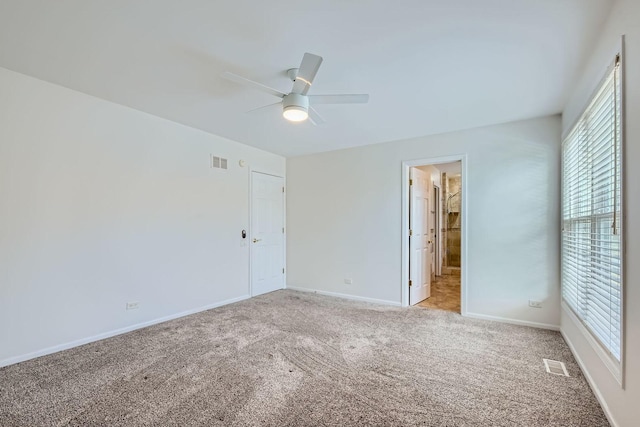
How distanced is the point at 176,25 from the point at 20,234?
228cm

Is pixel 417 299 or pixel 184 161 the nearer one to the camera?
pixel 184 161

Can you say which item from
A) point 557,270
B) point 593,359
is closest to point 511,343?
point 593,359

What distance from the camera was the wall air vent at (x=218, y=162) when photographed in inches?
167

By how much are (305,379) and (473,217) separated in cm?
288

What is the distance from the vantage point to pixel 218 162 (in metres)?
4.32

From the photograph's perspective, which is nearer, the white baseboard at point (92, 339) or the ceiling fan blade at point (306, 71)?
the ceiling fan blade at point (306, 71)

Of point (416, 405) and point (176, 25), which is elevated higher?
point (176, 25)

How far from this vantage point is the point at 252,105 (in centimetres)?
316

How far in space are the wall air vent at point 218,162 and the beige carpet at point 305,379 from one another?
7.05 feet

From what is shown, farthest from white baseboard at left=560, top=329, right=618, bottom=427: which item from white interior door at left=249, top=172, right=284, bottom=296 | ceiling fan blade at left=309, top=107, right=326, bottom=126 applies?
white interior door at left=249, top=172, right=284, bottom=296

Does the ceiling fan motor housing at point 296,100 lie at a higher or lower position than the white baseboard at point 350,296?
higher

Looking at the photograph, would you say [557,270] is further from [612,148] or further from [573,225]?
[612,148]

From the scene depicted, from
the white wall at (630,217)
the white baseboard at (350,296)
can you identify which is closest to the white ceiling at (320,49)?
the white wall at (630,217)

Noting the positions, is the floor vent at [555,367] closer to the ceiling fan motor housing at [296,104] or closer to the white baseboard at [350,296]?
the white baseboard at [350,296]
